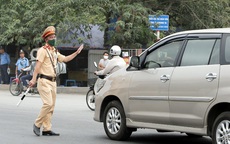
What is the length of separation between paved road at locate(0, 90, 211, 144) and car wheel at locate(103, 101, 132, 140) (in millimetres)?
140

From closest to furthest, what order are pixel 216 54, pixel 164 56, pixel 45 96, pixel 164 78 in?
1. pixel 216 54
2. pixel 164 78
3. pixel 164 56
4. pixel 45 96

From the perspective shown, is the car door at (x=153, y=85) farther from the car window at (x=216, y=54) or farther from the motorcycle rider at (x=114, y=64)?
the motorcycle rider at (x=114, y=64)

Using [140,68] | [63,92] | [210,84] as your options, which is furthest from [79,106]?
[210,84]

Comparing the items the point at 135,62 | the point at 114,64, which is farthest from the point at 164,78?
the point at 114,64

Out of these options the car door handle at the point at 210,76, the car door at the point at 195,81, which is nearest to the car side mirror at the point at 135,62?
the car door at the point at 195,81

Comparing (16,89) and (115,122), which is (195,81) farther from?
(16,89)

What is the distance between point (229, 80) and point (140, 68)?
2.22m

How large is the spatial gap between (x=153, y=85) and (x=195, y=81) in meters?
1.01

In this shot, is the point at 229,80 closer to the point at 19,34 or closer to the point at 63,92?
the point at 63,92

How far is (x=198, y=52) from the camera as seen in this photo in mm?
9656

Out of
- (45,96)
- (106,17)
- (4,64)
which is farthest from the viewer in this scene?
(4,64)

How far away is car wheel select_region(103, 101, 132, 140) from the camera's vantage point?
35.9 ft

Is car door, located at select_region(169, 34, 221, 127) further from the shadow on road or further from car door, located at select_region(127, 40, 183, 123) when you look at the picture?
the shadow on road

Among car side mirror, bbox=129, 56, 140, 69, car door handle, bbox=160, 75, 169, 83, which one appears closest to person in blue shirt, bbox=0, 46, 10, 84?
car side mirror, bbox=129, 56, 140, 69
